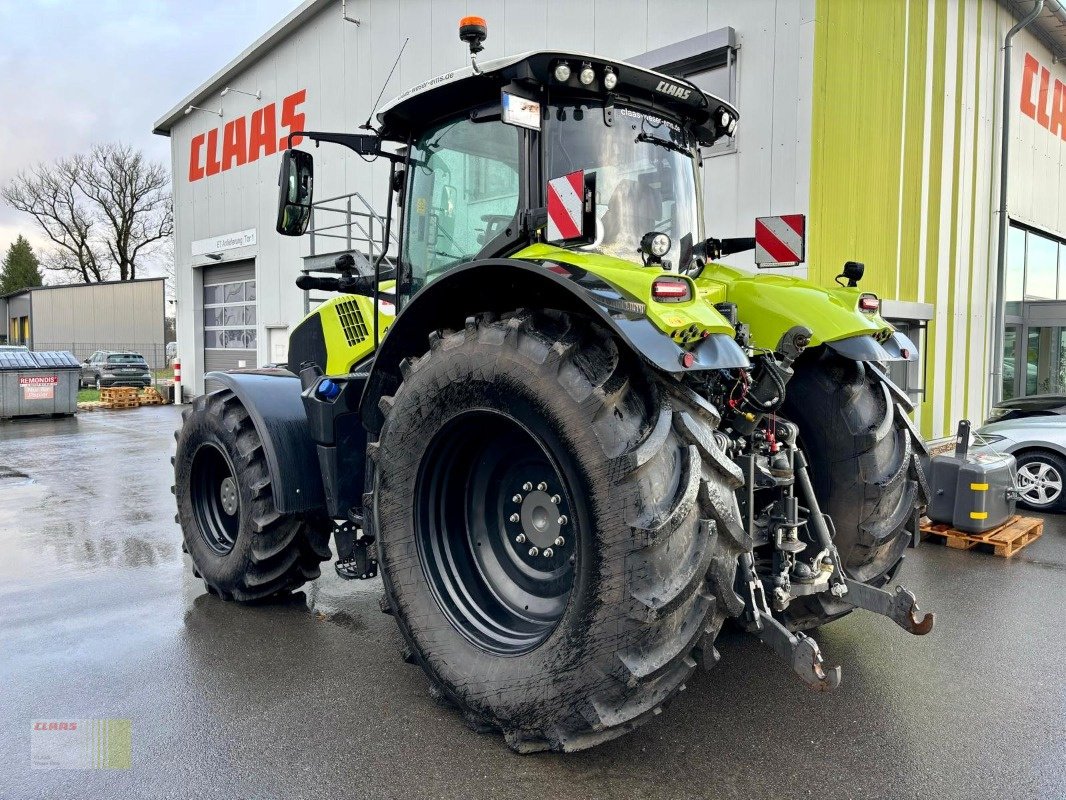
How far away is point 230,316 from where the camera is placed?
20.4 meters

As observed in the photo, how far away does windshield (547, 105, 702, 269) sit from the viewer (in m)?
3.26

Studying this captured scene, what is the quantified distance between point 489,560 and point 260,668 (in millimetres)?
1310

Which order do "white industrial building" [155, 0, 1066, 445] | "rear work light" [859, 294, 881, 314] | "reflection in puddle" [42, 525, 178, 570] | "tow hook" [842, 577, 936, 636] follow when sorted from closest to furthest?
"tow hook" [842, 577, 936, 636], "rear work light" [859, 294, 881, 314], "reflection in puddle" [42, 525, 178, 570], "white industrial building" [155, 0, 1066, 445]

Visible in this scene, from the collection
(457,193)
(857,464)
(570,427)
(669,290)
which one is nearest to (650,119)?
(457,193)

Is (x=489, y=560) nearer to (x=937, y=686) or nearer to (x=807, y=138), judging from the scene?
(x=937, y=686)

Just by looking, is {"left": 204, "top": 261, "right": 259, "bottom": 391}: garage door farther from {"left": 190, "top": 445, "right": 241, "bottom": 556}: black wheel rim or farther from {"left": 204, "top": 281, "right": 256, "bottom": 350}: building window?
{"left": 190, "top": 445, "right": 241, "bottom": 556}: black wheel rim

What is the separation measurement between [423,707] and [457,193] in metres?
2.28

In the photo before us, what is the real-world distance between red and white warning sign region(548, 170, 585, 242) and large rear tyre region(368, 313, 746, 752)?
307 millimetres

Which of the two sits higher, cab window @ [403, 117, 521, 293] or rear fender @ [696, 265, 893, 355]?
cab window @ [403, 117, 521, 293]

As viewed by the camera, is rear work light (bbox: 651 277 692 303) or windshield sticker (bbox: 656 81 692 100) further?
windshield sticker (bbox: 656 81 692 100)

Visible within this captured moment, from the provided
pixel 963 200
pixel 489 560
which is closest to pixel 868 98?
pixel 963 200

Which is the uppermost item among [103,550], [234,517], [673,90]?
[673,90]

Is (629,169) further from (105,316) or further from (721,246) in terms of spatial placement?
(105,316)

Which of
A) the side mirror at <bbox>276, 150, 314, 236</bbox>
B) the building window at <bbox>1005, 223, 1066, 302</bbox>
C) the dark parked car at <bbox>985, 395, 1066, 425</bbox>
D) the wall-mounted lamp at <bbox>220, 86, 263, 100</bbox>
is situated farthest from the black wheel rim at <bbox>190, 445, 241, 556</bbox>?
the wall-mounted lamp at <bbox>220, 86, 263, 100</bbox>
